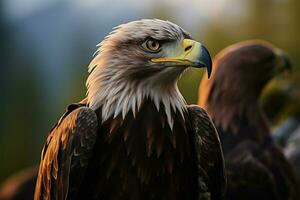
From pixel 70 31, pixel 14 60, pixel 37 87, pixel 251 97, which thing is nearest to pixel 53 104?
pixel 37 87

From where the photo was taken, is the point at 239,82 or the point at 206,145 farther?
the point at 239,82

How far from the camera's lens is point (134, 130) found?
652 cm

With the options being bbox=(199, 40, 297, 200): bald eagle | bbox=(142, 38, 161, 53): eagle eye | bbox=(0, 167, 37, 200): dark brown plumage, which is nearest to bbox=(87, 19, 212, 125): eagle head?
bbox=(142, 38, 161, 53): eagle eye

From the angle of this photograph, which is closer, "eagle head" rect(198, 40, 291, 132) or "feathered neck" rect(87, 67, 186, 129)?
"feathered neck" rect(87, 67, 186, 129)

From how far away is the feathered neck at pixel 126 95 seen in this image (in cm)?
655

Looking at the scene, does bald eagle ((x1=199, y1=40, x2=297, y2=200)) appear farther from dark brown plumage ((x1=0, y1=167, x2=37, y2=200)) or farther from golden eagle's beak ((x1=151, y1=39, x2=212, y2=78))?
dark brown plumage ((x1=0, y1=167, x2=37, y2=200))

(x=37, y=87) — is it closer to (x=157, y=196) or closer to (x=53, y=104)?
(x=53, y=104)

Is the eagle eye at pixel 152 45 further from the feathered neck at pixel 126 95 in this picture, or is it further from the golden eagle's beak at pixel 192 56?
the feathered neck at pixel 126 95

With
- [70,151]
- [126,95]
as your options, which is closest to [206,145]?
[126,95]

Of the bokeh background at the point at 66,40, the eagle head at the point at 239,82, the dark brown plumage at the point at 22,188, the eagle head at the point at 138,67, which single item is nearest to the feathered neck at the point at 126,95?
the eagle head at the point at 138,67

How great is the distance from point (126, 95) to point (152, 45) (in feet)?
1.19

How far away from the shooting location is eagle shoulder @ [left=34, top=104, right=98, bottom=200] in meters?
6.41

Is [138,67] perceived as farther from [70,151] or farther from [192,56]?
[70,151]

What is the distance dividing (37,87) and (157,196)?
151 ft
